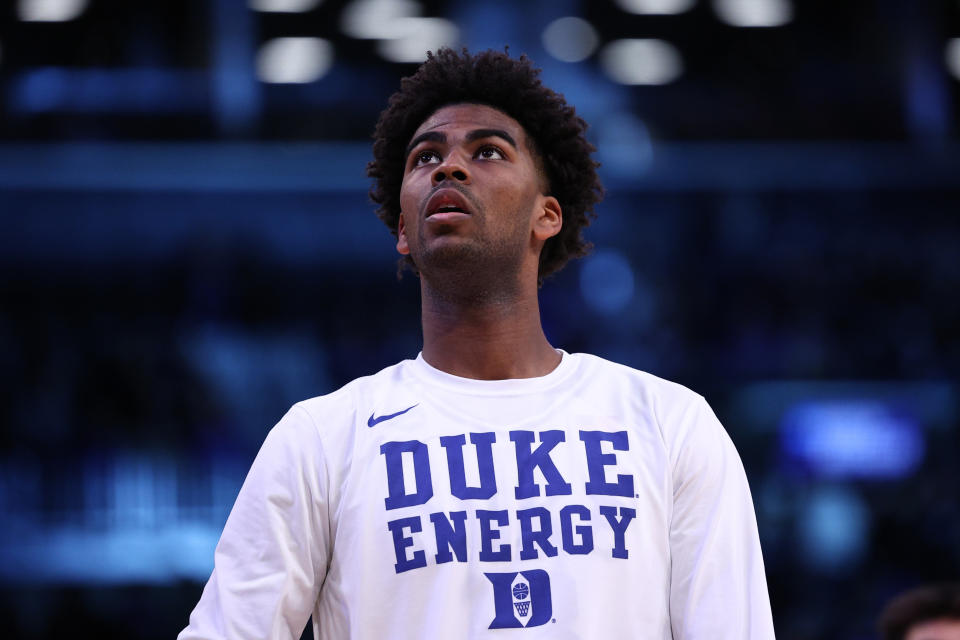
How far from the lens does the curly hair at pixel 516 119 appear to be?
253cm

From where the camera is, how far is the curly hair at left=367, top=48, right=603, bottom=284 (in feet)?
8.29

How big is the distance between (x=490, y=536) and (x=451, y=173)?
2.35ft

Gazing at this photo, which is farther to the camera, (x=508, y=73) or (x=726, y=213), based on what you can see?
(x=726, y=213)

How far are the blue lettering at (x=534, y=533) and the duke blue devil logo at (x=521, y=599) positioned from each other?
33 mm

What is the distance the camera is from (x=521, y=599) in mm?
1974

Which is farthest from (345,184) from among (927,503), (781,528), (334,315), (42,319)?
(927,503)

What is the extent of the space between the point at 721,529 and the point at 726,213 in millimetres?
8577

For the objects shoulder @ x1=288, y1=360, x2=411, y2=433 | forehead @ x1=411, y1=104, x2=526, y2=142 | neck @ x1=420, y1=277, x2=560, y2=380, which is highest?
forehead @ x1=411, y1=104, x2=526, y2=142

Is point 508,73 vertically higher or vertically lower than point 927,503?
higher

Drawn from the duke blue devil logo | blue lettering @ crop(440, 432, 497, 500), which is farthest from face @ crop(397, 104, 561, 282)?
the duke blue devil logo

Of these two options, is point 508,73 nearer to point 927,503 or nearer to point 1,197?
point 927,503

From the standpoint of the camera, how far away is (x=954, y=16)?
895 centimetres

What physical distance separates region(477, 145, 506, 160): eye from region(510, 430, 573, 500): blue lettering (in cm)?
59

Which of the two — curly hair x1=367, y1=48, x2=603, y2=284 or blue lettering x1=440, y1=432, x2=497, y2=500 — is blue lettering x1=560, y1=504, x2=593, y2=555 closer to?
blue lettering x1=440, y1=432, x2=497, y2=500
